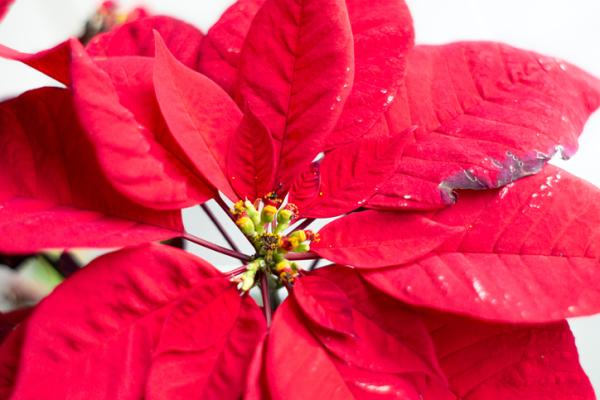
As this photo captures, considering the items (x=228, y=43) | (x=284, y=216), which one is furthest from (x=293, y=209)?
(x=228, y=43)

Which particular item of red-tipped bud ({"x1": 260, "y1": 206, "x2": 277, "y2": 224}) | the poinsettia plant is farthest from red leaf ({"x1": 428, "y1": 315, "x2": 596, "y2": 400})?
red-tipped bud ({"x1": 260, "y1": 206, "x2": 277, "y2": 224})

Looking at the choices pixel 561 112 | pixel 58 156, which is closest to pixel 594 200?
pixel 561 112

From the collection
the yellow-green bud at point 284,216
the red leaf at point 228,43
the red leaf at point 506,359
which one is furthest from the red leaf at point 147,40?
the red leaf at point 506,359

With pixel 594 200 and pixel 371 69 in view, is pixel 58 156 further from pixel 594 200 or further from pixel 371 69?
pixel 594 200

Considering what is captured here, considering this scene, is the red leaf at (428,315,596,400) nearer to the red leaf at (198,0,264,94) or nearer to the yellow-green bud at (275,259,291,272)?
the yellow-green bud at (275,259,291,272)

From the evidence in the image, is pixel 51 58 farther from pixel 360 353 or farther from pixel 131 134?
pixel 360 353

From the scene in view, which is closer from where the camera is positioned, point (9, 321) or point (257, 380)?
point (257, 380)

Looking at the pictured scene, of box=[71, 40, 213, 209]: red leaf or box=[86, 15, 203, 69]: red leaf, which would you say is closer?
box=[71, 40, 213, 209]: red leaf
